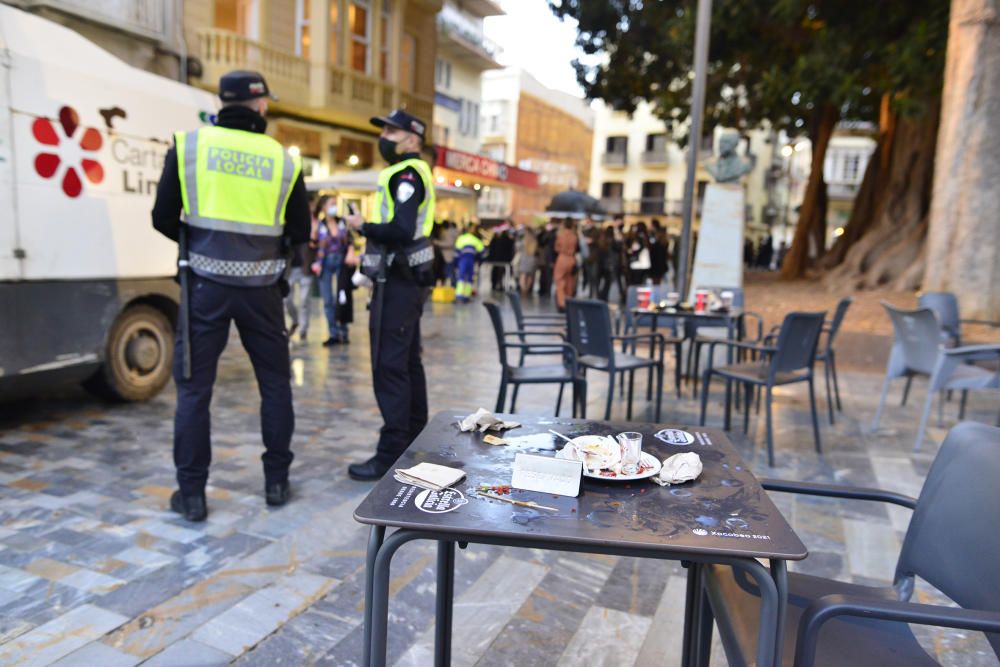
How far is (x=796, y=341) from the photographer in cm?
498

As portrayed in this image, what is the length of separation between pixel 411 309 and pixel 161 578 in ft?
6.12

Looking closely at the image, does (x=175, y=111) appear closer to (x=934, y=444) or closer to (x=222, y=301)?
(x=222, y=301)

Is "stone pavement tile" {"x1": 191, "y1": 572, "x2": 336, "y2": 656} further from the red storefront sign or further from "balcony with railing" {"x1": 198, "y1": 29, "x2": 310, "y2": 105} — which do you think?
the red storefront sign

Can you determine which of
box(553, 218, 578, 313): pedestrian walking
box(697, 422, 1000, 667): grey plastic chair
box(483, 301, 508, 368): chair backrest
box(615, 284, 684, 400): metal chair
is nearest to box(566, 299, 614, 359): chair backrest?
box(483, 301, 508, 368): chair backrest

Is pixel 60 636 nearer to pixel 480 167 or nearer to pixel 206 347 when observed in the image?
pixel 206 347

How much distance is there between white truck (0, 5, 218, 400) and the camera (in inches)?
179

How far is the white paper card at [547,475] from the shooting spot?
65.1 inches

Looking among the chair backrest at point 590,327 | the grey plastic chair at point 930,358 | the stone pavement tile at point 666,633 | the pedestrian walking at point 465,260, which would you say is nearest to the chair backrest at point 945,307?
the grey plastic chair at point 930,358

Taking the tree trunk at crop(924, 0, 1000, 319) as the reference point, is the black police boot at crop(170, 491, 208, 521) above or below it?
A: below

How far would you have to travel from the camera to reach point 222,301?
3561mm

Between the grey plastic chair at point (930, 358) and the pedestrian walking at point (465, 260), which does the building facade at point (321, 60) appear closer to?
the pedestrian walking at point (465, 260)

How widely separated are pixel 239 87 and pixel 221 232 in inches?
27.9

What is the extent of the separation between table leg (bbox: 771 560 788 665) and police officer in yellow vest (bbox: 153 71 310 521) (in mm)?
2884

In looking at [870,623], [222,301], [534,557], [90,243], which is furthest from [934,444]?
[90,243]
